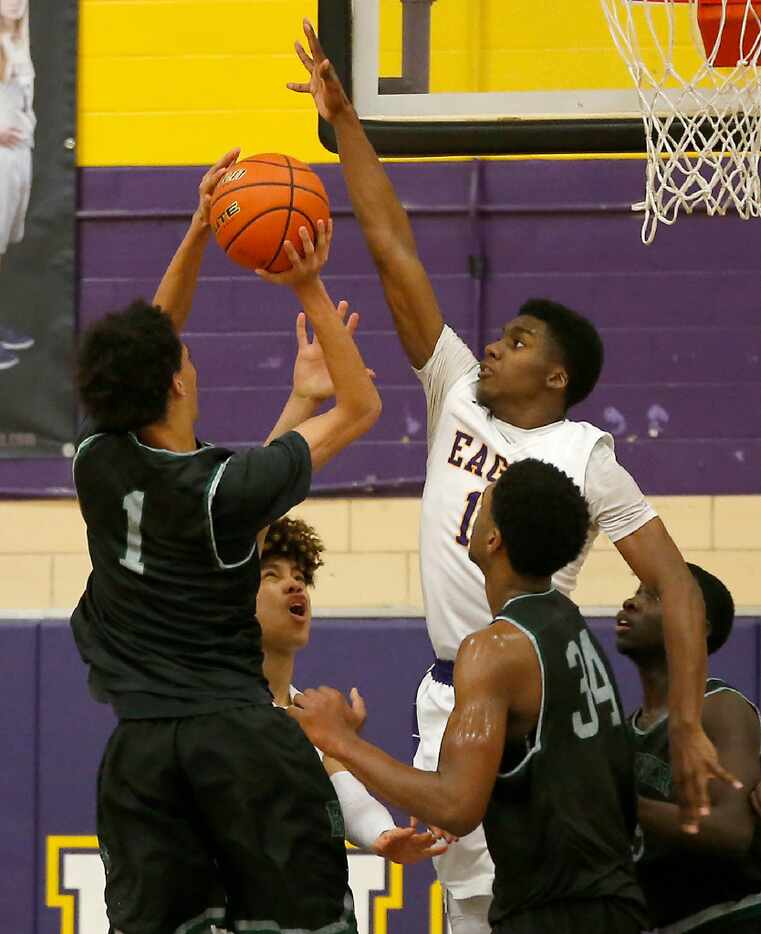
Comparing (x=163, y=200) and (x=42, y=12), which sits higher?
(x=42, y=12)

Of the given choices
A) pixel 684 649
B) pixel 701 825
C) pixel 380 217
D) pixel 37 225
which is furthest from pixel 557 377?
pixel 37 225

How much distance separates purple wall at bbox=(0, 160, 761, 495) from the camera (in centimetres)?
671

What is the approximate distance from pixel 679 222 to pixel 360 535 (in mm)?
1810

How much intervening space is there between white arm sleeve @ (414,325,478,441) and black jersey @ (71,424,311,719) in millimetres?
981

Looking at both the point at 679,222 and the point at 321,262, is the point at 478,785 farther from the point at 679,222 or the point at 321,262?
the point at 679,222

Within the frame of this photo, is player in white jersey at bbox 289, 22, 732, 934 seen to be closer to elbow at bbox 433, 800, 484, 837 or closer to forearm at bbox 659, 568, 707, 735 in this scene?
forearm at bbox 659, 568, 707, 735

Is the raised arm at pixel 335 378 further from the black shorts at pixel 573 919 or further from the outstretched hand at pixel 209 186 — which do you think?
the black shorts at pixel 573 919

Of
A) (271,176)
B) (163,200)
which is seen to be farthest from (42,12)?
(271,176)

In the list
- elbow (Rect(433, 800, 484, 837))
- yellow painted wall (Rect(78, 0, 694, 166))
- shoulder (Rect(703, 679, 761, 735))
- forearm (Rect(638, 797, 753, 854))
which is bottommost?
forearm (Rect(638, 797, 753, 854))

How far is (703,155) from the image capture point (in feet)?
15.3

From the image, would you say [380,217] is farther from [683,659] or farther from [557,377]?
[683,659]

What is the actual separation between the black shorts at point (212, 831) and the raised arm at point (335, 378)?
2.14ft

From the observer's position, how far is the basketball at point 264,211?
4.20 metres

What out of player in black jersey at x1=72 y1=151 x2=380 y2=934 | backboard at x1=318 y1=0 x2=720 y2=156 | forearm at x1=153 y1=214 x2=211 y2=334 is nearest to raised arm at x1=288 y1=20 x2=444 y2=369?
forearm at x1=153 y1=214 x2=211 y2=334
